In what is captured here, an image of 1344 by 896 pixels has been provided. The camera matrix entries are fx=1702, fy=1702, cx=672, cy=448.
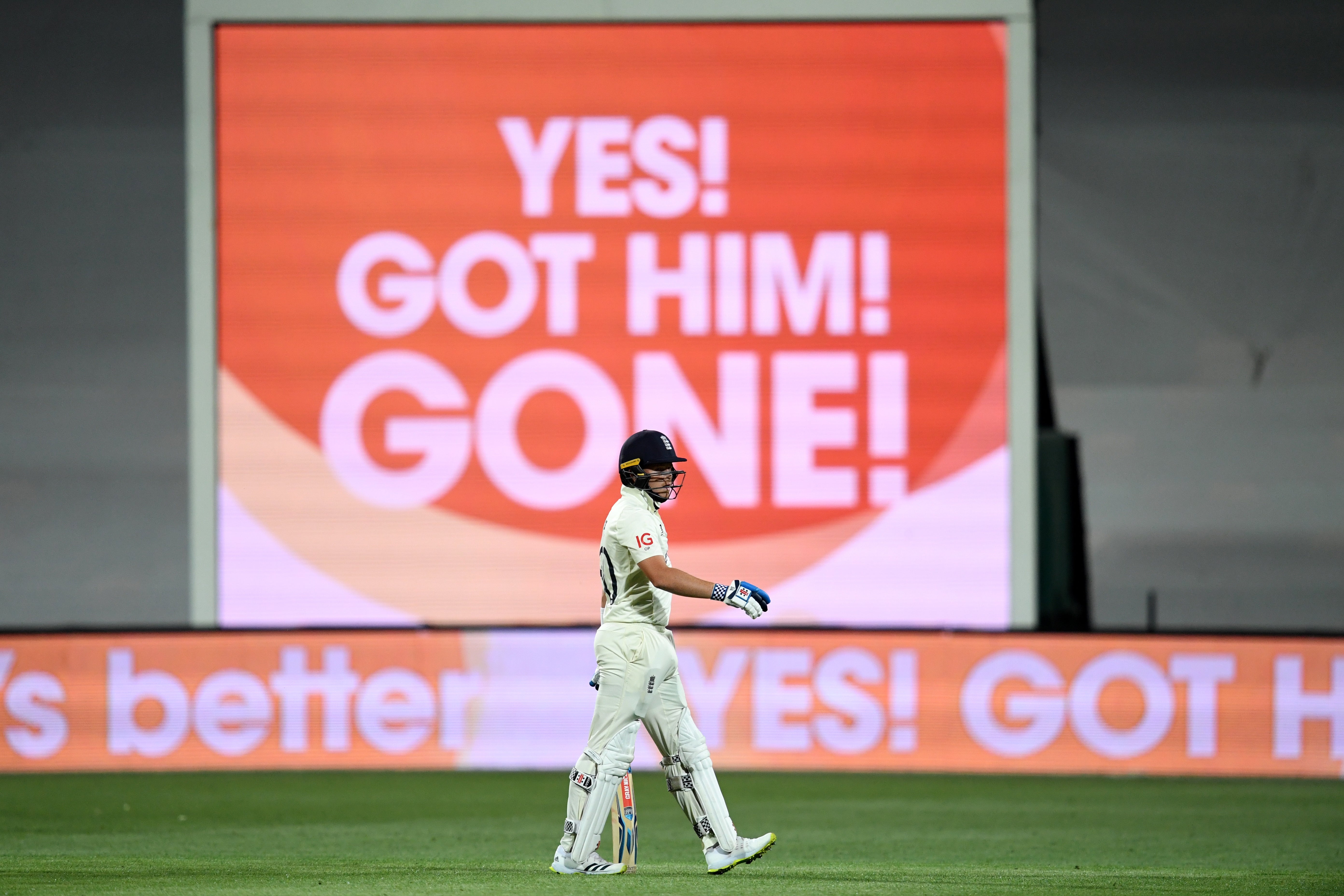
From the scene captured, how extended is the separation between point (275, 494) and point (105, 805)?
147 inches

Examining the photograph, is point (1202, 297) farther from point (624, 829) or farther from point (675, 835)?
point (624, 829)

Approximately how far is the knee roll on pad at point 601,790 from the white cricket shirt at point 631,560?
477 millimetres

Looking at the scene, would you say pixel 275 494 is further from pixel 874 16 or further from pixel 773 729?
pixel 874 16

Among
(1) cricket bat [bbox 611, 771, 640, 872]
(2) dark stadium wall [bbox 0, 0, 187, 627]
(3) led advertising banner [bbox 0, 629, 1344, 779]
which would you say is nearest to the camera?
(1) cricket bat [bbox 611, 771, 640, 872]

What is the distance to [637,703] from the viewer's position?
23.6ft

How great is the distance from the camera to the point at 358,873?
749 centimetres

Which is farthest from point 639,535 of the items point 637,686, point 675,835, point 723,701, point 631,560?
point 723,701

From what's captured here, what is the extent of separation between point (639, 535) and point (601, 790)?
1.10m

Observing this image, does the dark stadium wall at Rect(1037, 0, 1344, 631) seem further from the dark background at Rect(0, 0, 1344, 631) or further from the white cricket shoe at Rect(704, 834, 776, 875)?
the white cricket shoe at Rect(704, 834, 776, 875)

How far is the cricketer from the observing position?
7203 millimetres

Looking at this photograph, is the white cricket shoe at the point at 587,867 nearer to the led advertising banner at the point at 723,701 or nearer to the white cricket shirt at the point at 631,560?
the white cricket shirt at the point at 631,560

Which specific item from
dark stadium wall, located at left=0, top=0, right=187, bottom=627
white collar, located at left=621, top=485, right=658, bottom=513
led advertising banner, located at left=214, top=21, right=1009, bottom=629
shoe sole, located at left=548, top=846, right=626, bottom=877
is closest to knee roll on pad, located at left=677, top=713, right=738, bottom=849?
shoe sole, located at left=548, top=846, right=626, bottom=877

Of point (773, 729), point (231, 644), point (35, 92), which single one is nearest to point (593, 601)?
point (773, 729)

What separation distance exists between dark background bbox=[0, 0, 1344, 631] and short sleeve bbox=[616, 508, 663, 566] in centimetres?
980
